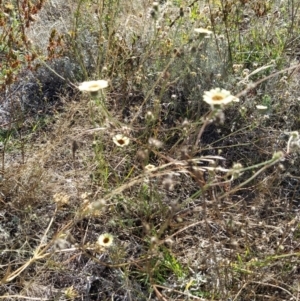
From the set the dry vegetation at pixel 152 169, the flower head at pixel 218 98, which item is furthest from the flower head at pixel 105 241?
the flower head at pixel 218 98

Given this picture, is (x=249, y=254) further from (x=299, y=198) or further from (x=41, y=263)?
(x=41, y=263)

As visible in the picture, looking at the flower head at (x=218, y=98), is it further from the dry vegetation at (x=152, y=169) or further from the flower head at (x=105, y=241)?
the flower head at (x=105, y=241)

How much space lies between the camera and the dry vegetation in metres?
1.59

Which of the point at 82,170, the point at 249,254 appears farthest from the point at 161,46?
the point at 249,254

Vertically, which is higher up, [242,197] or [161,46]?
[161,46]

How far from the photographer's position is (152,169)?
1354mm

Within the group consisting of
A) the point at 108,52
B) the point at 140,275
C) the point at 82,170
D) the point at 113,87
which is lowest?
Answer: the point at 140,275

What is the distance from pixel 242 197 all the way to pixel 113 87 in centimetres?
88

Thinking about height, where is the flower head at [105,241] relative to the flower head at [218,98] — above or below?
below

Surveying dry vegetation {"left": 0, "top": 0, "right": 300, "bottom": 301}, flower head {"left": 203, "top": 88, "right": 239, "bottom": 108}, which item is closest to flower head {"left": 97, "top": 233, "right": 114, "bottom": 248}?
dry vegetation {"left": 0, "top": 0, "right": 300, "bottom": 301}

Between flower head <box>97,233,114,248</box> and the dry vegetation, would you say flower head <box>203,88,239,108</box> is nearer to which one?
the dry vegetation

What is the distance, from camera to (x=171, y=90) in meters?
2.38

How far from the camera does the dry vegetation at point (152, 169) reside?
1591 millimetres

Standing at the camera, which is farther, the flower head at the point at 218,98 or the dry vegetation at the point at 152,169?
the dry vegetation at the point at 152,169
